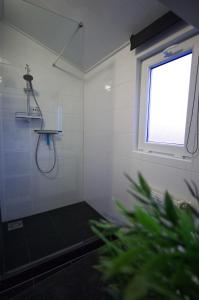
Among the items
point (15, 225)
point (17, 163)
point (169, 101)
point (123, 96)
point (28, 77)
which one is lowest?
point (15, 225)

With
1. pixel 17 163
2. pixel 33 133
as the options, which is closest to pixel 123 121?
pixel 33 133

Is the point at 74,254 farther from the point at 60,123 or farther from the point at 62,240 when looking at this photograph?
the point at 60,123

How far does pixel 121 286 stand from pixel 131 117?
131 cm

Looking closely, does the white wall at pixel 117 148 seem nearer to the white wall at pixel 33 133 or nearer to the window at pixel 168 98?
the window at pixel 168 98

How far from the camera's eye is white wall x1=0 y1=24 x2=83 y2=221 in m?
1.71

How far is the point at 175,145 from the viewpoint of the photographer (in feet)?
3.95

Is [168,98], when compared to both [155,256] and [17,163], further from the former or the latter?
[17,163]

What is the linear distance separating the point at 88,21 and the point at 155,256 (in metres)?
1.86

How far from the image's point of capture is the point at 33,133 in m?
1.91

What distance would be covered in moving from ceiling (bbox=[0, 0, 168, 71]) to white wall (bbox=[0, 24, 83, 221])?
0.61 feet

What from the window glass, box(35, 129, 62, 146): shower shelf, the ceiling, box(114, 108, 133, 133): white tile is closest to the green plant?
the window glass

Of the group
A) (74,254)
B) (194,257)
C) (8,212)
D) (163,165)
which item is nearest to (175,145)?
(163,165)

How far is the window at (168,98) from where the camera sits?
3.55ft

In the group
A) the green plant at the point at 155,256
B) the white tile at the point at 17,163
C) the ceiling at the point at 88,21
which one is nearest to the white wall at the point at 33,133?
the white tile at the point at 17,163
